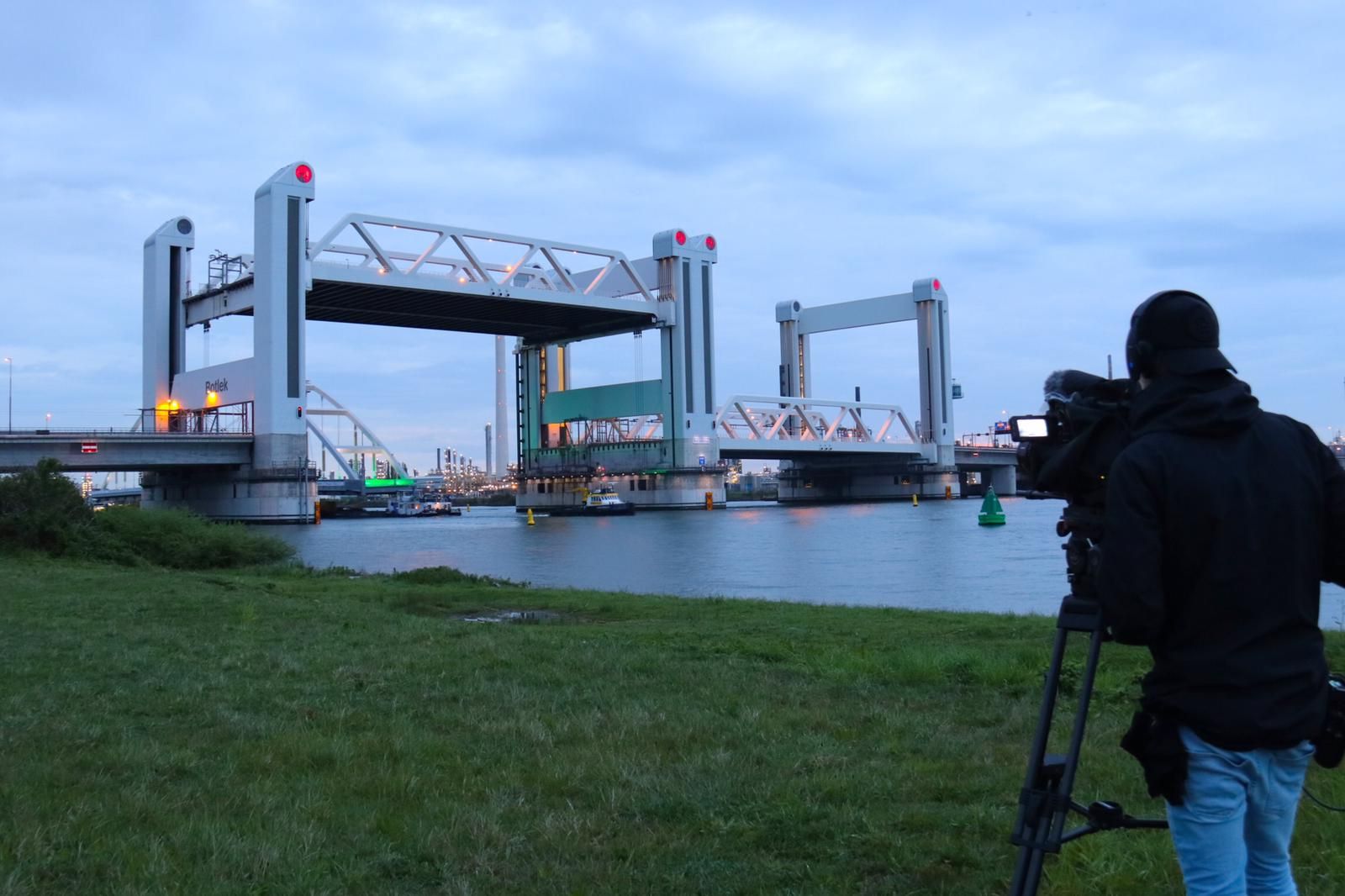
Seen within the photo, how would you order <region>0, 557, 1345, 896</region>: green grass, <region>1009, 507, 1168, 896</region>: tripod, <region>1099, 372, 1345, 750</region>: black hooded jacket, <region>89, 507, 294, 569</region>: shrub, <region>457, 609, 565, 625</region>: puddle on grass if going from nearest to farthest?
<region>1099, 372, 1345, 750</region>: black hooded jacket → <region>1009, 507, 1168, 896</region>: tripod → <region>0, 557, 1345, 896</region>: green grass → <region>457, 609, 565, 625</region>: puddle on grass → <region>89, 507, 294, 569</region>: shrub

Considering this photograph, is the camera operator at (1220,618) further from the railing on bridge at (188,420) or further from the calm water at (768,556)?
the railing on bridge at (188,420)

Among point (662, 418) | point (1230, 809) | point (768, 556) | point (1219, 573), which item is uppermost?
point (662, 418)

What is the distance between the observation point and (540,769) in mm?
5703

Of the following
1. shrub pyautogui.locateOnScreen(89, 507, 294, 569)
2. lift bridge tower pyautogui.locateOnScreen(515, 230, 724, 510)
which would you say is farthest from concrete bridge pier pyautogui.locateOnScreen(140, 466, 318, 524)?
shrub pyautogui.locateOnScreen(89, 507, 294, 569)

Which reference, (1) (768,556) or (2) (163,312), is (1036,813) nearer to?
(1) (768,556)

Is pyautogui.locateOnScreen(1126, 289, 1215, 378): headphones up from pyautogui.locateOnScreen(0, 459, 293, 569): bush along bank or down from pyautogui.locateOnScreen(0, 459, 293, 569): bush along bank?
up

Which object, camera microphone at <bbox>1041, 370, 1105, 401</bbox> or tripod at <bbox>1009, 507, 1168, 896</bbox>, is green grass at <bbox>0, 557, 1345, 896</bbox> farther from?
camera microphone at <bbox>1041, 370, 1105, 401</bbox>

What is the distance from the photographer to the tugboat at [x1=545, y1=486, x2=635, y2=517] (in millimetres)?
88500

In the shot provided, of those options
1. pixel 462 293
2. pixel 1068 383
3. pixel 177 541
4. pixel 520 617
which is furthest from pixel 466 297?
pixel 1068 383

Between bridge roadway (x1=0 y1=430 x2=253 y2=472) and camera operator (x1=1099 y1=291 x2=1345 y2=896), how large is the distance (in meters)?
70.5

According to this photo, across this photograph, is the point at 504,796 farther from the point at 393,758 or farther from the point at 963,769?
the point at 963,769

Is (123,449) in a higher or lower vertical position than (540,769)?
higher

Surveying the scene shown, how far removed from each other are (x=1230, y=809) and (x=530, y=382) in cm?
10727

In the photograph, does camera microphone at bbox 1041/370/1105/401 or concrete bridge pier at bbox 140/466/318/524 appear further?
concrete bridge pier at bbox 140/466/318/524
